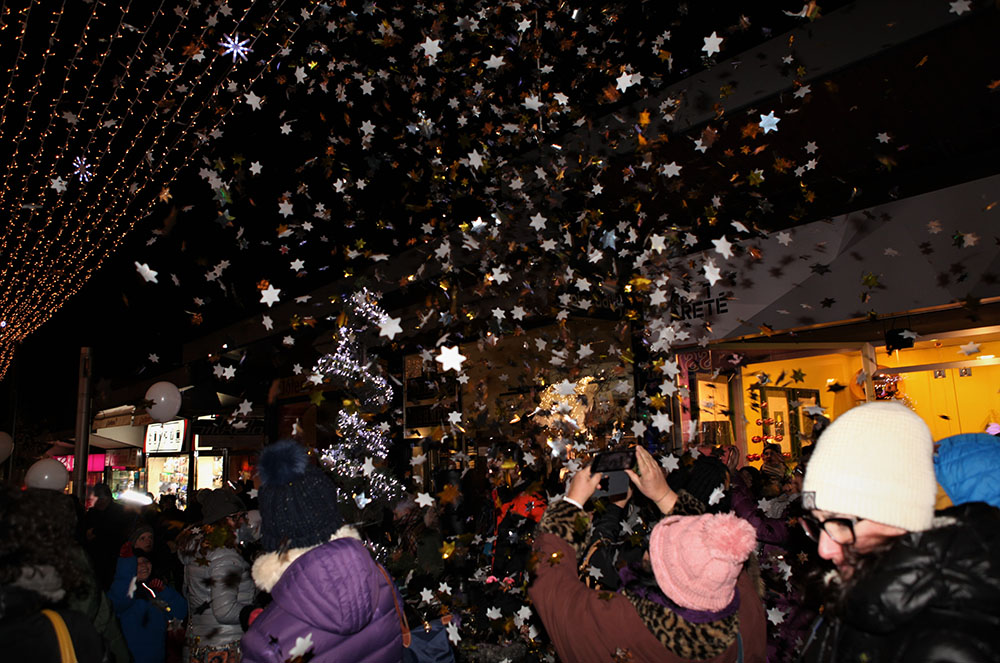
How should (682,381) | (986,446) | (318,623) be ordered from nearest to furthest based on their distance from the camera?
(986,446) < (318,623) < (682,381)

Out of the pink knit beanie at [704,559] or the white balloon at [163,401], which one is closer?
the pink knit beanie at [704,559]

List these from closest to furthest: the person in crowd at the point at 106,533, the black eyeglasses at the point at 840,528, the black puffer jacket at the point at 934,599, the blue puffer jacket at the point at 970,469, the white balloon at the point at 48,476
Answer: the black puffer jacket at the point at 934,599 < the black eyeglasses at the point at 840,528 < the blue puffer jacket at the point at 970,469 < the person in crowd at the point at 106,533 < the white balloon at the point at 48,476

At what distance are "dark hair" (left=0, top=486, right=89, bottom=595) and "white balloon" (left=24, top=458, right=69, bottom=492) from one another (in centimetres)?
773

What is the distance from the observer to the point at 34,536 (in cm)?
203

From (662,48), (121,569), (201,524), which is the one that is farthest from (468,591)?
(662,48)

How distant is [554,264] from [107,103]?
15.8 feet

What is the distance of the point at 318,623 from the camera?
7.26 ft

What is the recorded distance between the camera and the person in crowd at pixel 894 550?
1.09 meters

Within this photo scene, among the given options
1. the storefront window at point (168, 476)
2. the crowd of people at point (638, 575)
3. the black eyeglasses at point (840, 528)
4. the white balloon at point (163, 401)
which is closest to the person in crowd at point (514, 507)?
the crowd of people at point (638, 575)

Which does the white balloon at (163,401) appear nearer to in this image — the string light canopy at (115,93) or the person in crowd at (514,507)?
the string light canopy at (115,93)

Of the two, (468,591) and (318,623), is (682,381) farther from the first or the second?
(318,623)

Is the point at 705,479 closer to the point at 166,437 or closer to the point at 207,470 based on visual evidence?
the point at 207,470

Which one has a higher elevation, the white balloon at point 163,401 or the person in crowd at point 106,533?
the white balloon at point 163,401

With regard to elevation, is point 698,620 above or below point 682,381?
below
